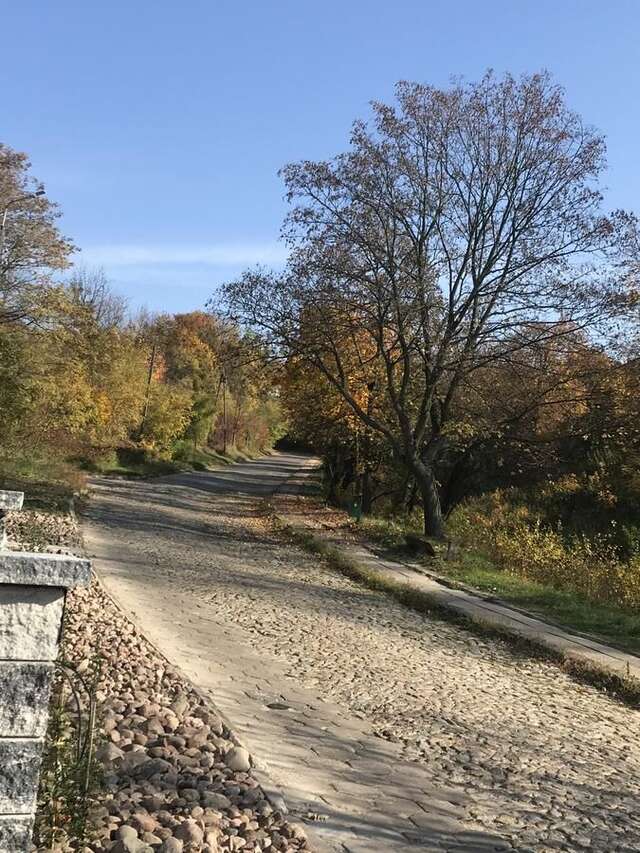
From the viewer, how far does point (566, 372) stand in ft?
71.5

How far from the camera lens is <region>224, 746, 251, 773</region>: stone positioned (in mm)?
5348

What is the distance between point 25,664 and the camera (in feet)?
9.30

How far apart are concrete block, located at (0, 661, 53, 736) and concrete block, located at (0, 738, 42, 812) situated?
0.13 ft

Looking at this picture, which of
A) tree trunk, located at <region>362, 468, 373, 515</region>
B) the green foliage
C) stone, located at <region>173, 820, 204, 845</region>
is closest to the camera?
the green foliage

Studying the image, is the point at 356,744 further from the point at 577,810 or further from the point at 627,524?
the point at 627,524

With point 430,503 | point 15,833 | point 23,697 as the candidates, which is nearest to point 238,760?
point 15,833

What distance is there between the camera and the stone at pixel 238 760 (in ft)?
17.5

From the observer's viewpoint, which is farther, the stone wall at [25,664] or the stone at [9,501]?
the stone at [9,501]

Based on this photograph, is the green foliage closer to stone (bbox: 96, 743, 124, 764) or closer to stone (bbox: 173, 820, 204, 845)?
stone (bbox: 173, 820, 204, 845)

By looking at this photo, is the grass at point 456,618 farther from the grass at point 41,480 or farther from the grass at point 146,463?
the grass at point 146,463

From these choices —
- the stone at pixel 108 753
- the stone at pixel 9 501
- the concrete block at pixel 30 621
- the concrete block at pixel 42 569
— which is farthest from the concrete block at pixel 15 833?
the stone at pixel 108 753

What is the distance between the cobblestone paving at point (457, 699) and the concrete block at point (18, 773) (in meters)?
3.22

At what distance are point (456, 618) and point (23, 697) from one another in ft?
38.0

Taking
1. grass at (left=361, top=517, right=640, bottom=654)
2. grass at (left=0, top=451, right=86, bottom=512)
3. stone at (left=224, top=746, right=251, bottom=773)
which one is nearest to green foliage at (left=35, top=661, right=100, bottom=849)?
stone at (left=224, top=746, right=251, bottom=773)
